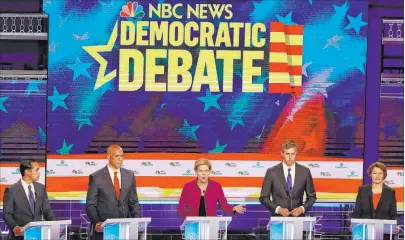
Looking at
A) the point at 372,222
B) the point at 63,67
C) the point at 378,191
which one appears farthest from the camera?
the point at 63,67

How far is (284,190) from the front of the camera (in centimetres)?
1020

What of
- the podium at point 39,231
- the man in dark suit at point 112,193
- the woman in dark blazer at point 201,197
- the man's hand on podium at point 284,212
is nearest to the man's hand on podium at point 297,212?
the man's hand on podium at point 284,212

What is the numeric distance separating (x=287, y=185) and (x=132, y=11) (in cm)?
317

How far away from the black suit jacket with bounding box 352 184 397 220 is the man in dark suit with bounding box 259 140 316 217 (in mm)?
495

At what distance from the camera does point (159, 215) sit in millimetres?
12211

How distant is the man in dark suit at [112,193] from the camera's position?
9742 millimetres

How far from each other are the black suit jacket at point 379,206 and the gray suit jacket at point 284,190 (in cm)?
50

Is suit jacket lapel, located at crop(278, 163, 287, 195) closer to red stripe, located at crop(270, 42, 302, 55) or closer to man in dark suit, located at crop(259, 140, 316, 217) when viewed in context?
man in dark suit, located at crop(259, 140, 316, 217)

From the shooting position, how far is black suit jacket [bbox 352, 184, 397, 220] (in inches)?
401

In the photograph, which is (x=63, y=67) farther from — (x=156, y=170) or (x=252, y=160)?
(x=252, y=160)

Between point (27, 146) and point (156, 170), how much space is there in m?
1.54

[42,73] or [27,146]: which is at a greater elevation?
[42,73]

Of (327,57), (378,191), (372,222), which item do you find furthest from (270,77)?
(372,222)

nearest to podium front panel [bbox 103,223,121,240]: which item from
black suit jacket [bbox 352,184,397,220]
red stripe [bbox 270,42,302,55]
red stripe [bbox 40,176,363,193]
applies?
black suit jacket [bbox 352,184,397,220]
